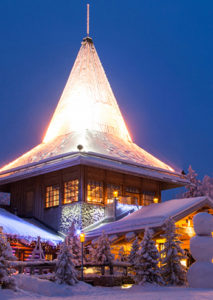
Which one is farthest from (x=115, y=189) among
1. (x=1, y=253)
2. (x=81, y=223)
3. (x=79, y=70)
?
(x=1, y=253)

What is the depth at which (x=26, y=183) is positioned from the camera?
3064 cm

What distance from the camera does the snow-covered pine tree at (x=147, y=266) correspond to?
1800 cm

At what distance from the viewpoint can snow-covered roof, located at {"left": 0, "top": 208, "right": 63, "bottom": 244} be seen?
906 inches

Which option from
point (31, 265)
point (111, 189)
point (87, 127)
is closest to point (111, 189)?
point (111, 189)

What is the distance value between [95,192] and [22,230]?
5764mm

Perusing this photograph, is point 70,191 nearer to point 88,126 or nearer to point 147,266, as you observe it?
point 88,126

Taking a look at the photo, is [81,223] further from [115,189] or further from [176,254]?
[176,254]

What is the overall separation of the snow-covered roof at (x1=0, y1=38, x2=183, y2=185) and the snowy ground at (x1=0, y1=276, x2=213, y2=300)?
1240 centimetres

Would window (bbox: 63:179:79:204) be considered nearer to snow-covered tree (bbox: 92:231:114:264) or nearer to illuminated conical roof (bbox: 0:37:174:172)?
illuminated conical roof (bbox: 0:37:174:172)

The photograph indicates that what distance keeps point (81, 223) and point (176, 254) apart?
860 centimetres

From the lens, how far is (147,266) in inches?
714

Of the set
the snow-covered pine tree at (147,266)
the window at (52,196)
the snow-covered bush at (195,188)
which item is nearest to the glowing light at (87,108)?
the window at (52,196)

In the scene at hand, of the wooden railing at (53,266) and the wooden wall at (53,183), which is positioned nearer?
the wooden railing at (53,266)

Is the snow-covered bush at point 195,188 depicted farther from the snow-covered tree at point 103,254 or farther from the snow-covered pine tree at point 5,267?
the snow-covered pine tree at point 5,267
